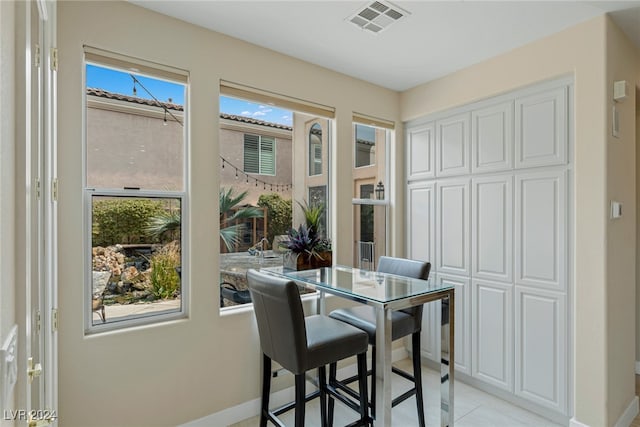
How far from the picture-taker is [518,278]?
2662 mm

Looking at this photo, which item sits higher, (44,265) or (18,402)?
(44,265)

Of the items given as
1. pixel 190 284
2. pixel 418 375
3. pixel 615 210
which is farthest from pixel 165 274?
pixel 615 210

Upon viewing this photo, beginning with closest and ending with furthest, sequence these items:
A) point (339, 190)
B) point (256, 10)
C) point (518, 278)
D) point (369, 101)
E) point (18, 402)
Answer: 1. point (18, 402)
2. point (256, 10)
3. point (518, 278)
4. point (339, 190)
5. point (369, 101)

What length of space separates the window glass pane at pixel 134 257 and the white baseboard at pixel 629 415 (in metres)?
2.98

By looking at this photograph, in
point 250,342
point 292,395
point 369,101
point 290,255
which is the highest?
point 369,101

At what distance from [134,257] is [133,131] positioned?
77 centimetres

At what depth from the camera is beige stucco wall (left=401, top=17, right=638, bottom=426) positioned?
2.18 metres

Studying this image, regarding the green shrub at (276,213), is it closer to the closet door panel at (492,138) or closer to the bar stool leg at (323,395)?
the bar stool leg at (323,395)

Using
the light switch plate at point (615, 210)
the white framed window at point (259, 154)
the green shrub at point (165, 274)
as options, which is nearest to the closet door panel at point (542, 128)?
the light switch plate at point (615, 210)

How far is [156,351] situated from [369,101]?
8.60 feet

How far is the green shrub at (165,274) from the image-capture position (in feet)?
7.35

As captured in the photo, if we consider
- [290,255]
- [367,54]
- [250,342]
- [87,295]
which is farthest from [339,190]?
[87,295]

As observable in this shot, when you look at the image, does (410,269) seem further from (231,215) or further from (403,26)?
(403,26)

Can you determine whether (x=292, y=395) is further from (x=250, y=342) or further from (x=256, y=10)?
(x=256, y=10)
